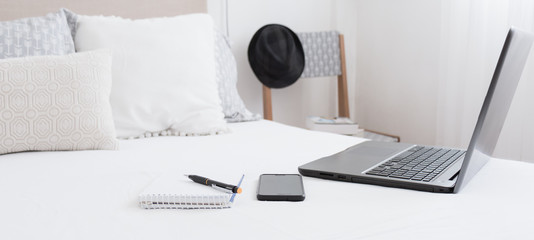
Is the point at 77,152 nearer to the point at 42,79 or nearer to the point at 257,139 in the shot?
the point at 42,79

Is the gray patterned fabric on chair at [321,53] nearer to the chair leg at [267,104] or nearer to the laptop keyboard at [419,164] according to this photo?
the chair leg at [267,104]

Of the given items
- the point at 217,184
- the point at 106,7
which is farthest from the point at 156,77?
the point at 217,184

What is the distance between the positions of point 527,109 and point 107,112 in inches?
64.5

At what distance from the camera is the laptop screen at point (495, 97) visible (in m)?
0.78

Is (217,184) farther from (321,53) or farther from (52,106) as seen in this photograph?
(321,53)

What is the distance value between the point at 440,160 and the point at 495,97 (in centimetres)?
29

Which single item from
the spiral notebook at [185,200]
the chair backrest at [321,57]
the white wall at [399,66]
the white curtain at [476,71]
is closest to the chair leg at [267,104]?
the chair backrest at [321,57]

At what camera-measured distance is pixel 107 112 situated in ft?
4.49

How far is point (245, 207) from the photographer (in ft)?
2.66

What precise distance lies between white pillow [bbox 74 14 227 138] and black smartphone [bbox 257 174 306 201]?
27.3 inches

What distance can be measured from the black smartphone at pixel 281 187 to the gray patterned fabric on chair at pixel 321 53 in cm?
165

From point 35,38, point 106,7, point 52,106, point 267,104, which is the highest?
point 106,7

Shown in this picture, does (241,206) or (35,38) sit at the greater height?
(35,38)

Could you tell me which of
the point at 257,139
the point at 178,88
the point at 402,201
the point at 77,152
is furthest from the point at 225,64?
the point at 402,201
